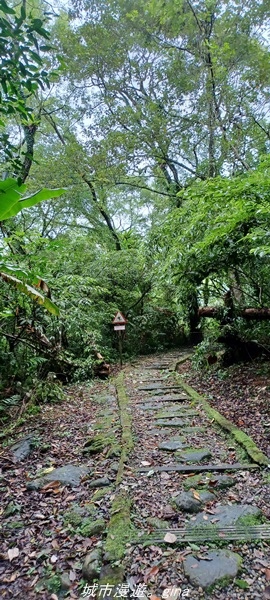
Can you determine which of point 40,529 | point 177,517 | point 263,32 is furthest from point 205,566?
point 263,32

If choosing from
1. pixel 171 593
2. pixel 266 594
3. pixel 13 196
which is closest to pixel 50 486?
pixel 171 593

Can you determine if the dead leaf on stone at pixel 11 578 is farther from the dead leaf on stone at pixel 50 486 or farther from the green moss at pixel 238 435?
the green moss at pixel 238 435

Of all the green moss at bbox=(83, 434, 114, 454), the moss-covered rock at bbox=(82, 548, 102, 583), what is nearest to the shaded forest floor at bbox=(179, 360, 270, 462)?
the green moss at bbox=(83, 434, 114, 454)

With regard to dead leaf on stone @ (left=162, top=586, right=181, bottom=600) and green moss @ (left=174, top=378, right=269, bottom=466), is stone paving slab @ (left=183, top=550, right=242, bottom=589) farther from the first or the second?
green moss @ (left=174, top=378, right=269, bottom=466)

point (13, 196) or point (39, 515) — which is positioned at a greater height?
point (13, 196)

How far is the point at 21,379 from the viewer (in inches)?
194

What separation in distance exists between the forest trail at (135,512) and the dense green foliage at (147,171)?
6.59 feet

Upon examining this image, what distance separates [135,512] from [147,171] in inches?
343

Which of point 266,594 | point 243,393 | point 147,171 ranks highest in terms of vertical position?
point 147,171

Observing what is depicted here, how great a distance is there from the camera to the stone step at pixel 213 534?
1.89 metres

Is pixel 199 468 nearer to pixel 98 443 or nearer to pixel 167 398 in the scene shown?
pixel 98 443

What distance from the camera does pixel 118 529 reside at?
202 centimetres

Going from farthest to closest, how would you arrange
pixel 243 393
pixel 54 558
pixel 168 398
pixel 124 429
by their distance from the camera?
pixel 168 398
pixel 243 393
pixel 124 429
pixel 54 558

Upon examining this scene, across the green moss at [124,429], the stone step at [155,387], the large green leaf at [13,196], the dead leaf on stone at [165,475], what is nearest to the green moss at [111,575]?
the green moss at [124,429]
